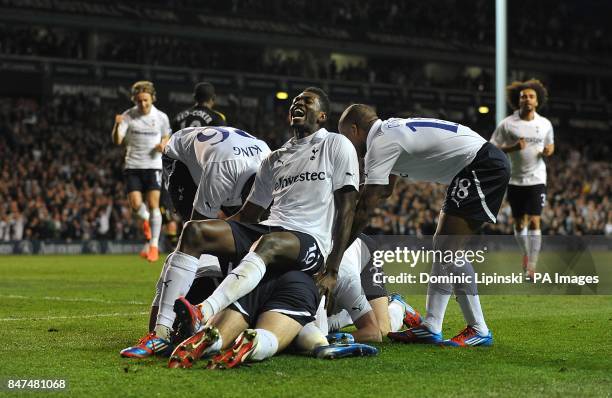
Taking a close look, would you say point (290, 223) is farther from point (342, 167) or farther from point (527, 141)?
point (527, 141)

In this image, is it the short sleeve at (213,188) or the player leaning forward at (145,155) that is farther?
the player leaning forward at (145,155)

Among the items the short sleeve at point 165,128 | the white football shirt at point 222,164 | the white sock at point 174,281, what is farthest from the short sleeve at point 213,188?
the short sleeve at point 165,128

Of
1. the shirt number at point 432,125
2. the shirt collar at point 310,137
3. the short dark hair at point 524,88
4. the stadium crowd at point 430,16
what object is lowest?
the shirt collar at point 310,137

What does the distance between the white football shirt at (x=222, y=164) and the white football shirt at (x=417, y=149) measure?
1273mm

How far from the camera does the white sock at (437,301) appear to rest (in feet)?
23.7

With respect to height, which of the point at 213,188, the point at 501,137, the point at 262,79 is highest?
the point at 262,79

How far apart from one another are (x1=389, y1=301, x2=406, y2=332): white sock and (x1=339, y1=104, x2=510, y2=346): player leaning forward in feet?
1.49

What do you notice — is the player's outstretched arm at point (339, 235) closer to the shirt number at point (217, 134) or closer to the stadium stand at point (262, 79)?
the shirt number at point (217, 134)

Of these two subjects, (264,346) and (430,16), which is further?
(430,16)

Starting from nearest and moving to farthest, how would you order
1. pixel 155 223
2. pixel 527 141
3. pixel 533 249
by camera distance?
pixel 533 249
pixel 527 141
pixel 155 223

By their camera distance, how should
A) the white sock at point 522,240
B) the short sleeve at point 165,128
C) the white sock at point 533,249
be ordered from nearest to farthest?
the white sock at point 533,249, the white sock at point 522,240, the short sleeve at point 165,128

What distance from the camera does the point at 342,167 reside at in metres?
6.45

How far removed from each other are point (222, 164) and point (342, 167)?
1.72 m

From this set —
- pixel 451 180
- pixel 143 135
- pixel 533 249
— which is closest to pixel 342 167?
pixel 451 180
